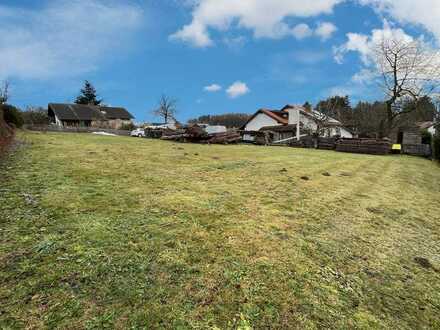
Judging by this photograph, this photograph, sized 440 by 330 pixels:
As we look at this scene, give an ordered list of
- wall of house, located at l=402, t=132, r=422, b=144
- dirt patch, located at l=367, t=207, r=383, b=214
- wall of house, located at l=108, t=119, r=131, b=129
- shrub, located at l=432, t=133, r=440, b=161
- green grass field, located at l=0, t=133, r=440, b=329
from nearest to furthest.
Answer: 1. green grass field, located at l=0, t=133, r=440, b=329
2. dirt patch, located at l=367, t=207, r=383, b=214
3. shrub, located at l=432, t=133, r=440, b=161
4. wall of house, located at l=402, t=132, r=422, b=144
5. wall of house, located at l=108, t=119, r=131, b=129

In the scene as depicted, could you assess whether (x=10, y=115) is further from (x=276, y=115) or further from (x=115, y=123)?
(x=115, y=123)

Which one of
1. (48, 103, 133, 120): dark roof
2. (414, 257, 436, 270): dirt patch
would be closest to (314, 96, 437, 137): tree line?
(414, 257, 436, 270): dirt patch

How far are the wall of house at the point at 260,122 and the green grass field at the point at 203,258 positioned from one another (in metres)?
41.2

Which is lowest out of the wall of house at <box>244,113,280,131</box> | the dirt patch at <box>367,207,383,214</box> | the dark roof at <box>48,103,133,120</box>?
the dirt patch at <box>367,207,383,214</box>

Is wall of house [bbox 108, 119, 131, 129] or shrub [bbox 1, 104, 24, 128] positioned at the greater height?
wall of house [bbox 108, 119, 131, 129]

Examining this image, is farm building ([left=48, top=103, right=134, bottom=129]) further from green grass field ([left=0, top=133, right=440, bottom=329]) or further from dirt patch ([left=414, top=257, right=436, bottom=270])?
dirt patch ([left=414, top=257, right=436, bottom=270])

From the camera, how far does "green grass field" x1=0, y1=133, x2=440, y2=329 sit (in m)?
2.43

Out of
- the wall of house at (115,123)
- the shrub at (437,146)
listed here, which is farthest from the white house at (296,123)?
the wall of house at (115,123)

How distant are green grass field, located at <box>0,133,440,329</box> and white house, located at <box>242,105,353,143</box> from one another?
3025cm

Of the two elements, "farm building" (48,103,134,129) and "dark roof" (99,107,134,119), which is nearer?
"farm building" (48,103,134,129)

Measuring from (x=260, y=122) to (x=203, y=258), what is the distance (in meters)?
46.2

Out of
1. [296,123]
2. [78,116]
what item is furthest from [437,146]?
[78,116]

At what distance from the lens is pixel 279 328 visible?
2.34m

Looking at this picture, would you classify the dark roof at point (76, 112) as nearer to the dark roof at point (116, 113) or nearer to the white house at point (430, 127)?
the dark roof at point (116, 113)
